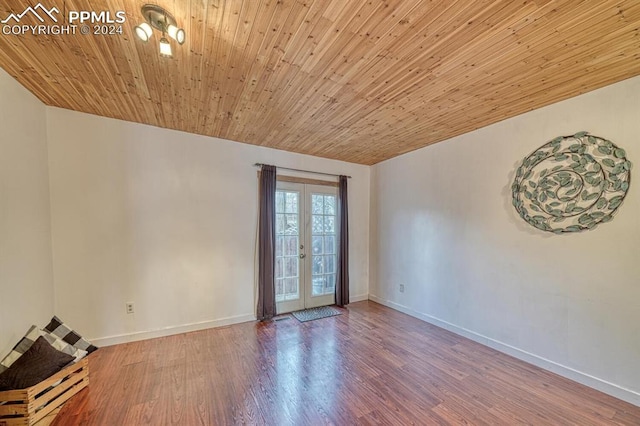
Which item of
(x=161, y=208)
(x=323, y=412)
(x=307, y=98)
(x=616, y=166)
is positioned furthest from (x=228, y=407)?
(x=616, y=166)

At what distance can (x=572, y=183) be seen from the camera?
2.37 m

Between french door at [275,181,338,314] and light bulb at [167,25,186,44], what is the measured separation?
2.62 m

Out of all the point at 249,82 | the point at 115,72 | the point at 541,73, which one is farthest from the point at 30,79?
the point at 541,73

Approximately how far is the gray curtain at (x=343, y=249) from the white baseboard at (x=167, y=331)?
5.26ft

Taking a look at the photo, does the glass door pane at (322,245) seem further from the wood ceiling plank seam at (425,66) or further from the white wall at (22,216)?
the white wall at (22,216)

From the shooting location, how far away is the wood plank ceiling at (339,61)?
1427 mm

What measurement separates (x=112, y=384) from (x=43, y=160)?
2403mm

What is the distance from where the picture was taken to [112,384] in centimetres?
224

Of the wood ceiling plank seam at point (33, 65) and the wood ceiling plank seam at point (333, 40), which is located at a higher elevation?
the wood ceiling plank seam at point (33, 65)

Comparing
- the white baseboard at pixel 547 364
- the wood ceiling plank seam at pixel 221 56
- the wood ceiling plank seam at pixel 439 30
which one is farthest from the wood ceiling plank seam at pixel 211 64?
the white baseboard at pixel 547 364

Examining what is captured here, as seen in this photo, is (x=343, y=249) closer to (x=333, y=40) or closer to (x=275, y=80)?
(x=275, y=80)

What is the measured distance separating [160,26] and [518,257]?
389cm

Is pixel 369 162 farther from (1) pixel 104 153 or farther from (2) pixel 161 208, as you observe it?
(1) pixel 104 153

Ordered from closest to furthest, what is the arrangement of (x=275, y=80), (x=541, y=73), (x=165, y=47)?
(x=165, y=47), (x=541, y=73), (x=275, y=80)
